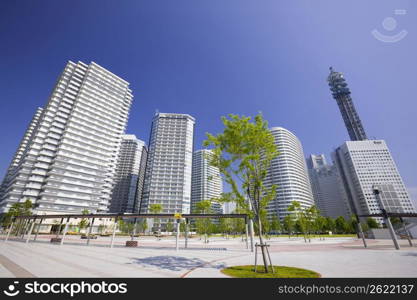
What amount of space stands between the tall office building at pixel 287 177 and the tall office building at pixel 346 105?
6849 cm

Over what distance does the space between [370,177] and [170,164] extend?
151 metres

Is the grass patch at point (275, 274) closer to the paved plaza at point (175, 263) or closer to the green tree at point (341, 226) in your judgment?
the paved plaza at point (175, 263)

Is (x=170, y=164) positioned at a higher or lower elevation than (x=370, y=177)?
higher

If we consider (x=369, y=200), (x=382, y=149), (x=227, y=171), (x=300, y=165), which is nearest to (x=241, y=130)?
(x=227, y=171)

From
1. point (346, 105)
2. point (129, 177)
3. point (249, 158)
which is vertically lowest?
point (249, 158)

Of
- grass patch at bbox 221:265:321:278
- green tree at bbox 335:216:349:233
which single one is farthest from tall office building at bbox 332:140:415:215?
grass patch at bbox 221:265:321:278

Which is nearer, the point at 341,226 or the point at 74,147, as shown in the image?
the point at 341,226

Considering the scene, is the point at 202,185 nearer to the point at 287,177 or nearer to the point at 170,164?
the point at 170,164

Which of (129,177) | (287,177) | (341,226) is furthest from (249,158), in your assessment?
(129,177)

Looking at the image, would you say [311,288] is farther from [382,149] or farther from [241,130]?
[382,149]

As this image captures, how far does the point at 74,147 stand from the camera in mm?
80875

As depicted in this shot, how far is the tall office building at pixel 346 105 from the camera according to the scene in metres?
161

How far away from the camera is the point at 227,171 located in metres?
10.6

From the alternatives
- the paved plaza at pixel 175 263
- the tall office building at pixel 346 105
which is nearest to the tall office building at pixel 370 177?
the tall office building at pixel 346 105
